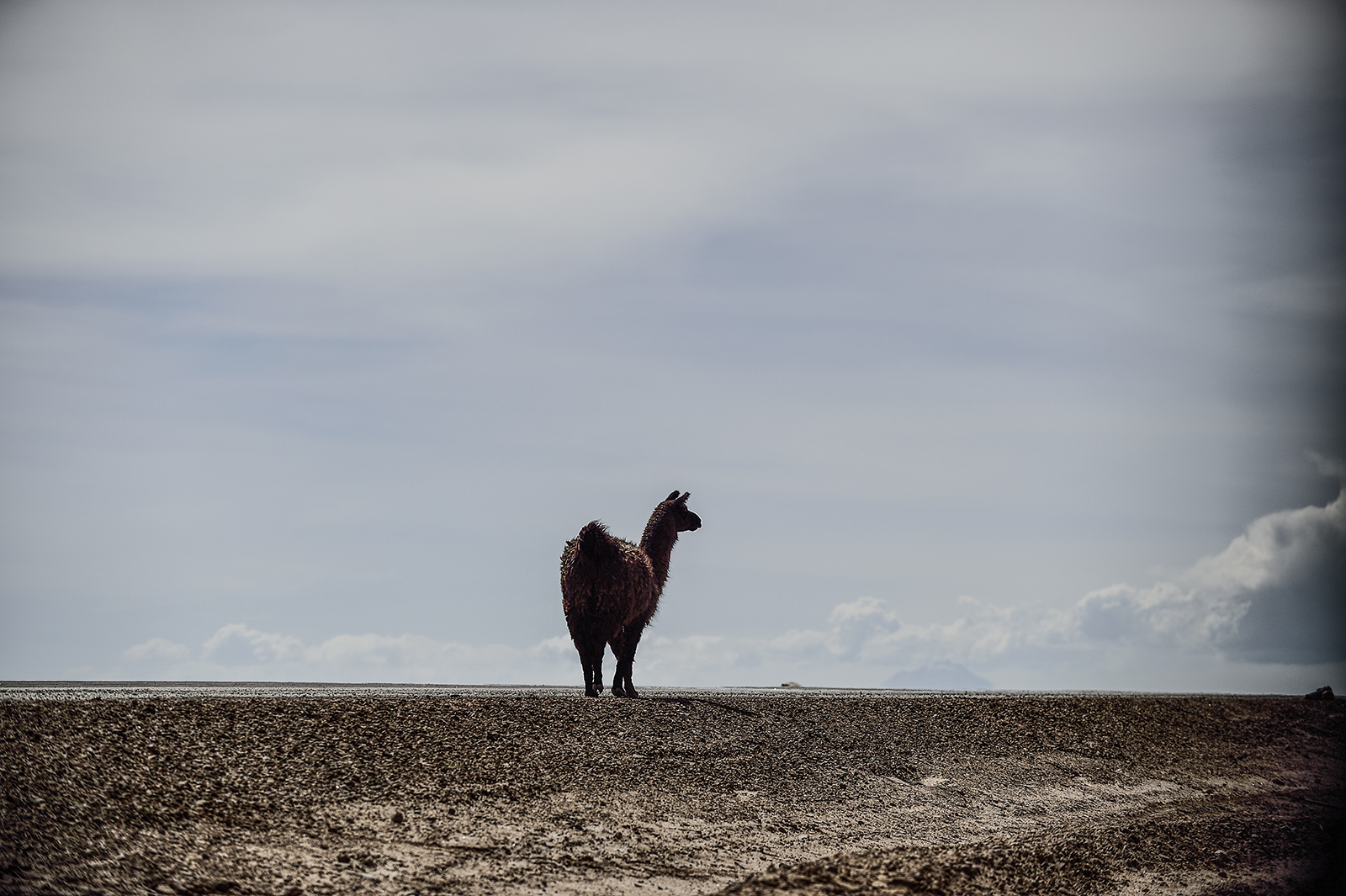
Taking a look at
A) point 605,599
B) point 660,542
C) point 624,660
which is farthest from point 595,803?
point 660,542

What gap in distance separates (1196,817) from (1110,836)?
151 inches

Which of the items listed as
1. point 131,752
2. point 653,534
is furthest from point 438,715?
point 653,534

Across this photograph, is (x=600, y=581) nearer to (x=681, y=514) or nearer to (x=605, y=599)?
(x=605, y=599)

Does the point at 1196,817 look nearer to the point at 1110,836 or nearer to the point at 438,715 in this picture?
the point at 1110,836

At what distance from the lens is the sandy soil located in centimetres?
1369

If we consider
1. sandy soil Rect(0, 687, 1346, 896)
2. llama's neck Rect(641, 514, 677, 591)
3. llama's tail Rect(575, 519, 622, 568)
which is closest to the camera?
sandy soil Rect(0, 687, 1346, 896)

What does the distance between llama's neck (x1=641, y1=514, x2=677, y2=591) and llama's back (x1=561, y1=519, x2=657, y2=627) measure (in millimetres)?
2164

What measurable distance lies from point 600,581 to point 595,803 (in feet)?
24.2

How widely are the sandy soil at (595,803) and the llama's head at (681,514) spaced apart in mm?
4004

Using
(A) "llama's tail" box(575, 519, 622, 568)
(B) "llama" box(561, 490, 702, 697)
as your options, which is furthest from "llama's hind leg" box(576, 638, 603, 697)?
(A) "llama's tail" box(575, 519, 622, 568)

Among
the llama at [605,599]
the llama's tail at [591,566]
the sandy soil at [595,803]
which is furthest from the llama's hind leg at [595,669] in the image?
the sandy soil at [595,803]

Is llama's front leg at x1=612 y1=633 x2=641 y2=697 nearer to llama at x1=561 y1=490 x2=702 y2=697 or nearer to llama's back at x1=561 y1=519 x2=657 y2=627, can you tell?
llama at x1=561 y1=490 x2=702 y2=697

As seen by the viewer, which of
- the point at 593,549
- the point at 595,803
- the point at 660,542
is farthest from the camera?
the point at 660,542

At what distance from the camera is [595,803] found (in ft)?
55.4
